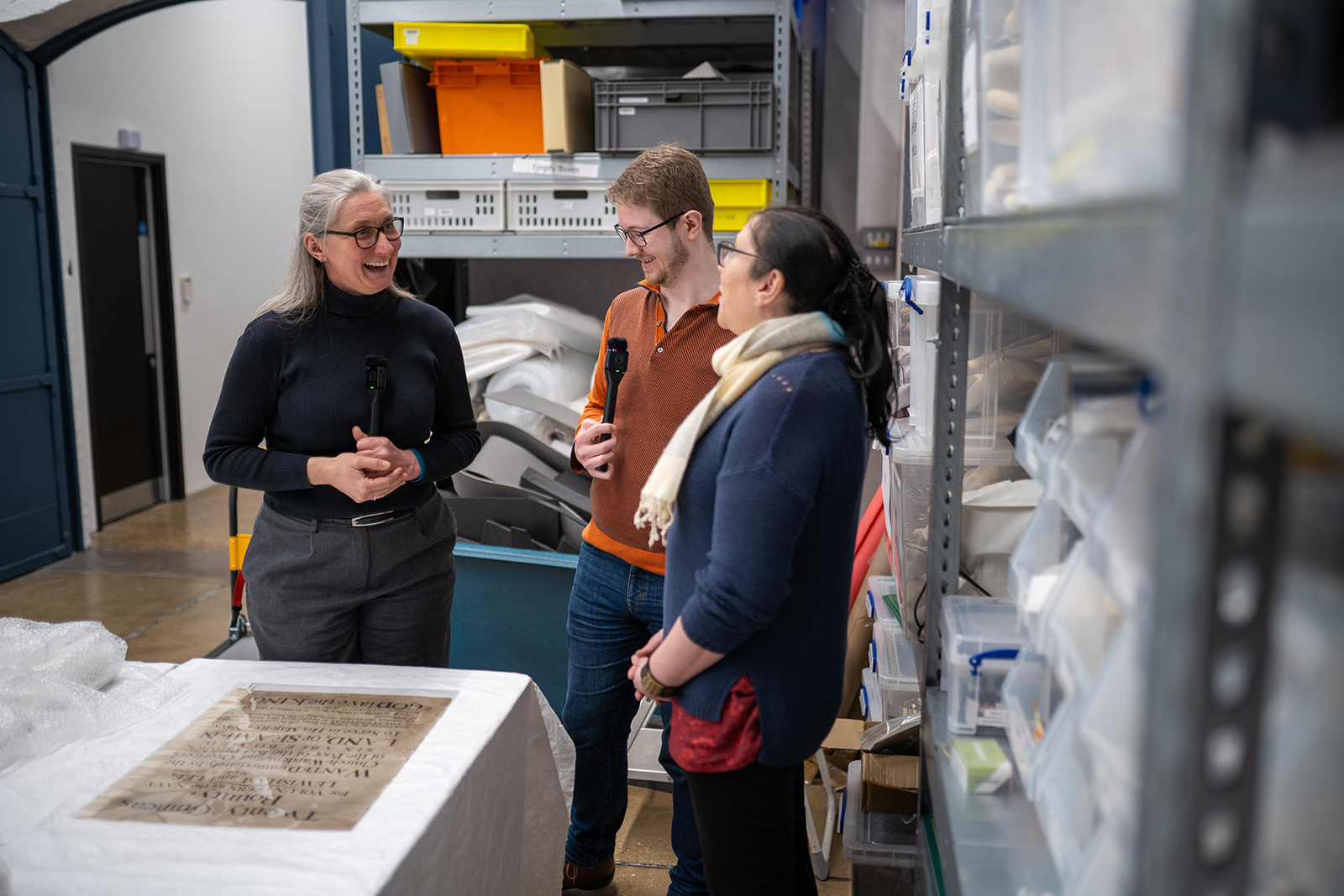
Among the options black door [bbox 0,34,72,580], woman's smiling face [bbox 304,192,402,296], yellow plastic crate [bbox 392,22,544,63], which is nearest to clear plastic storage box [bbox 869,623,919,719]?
woman's smiling face [bbox 304,192,402,296]

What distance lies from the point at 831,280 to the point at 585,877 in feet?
4.97

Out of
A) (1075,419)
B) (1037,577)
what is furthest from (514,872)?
(1075,419)

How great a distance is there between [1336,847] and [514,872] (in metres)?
1.43

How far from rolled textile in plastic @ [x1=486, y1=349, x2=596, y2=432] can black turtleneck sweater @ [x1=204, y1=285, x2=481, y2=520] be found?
55.6 inches

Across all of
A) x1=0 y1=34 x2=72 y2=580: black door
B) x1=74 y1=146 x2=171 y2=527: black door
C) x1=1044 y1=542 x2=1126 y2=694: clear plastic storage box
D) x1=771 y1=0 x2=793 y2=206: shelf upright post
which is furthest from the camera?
x1=74 y1=146 x2=171 y2=527: black door

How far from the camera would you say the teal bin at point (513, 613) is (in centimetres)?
283

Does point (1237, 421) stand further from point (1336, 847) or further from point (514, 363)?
point (514, 363)

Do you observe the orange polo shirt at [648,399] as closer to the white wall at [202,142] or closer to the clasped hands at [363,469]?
the clasped hands at [363,469]

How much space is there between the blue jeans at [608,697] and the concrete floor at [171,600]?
31cm

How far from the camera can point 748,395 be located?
127cm

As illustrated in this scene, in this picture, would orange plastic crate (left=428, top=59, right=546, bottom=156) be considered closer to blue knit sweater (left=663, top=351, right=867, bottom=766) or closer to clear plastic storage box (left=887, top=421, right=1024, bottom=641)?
clear plastic storage box (left=887, top=421, right=1024, bottom=641)

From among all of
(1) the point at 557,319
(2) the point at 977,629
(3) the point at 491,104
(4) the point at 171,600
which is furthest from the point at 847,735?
(4) the point at 171,600

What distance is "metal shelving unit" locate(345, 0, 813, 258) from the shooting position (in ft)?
10.5

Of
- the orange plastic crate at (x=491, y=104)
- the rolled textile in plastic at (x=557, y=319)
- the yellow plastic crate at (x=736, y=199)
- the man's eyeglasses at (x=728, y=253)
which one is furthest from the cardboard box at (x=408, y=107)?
the man's eyeglasses at (x=728, y=253)
